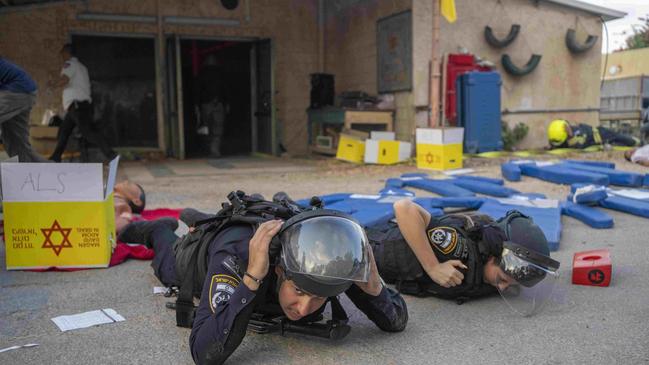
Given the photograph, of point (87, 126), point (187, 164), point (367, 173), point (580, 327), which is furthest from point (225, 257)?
point (187, 164)

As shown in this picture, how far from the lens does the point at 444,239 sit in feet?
8.69

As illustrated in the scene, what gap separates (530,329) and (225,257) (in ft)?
4.38

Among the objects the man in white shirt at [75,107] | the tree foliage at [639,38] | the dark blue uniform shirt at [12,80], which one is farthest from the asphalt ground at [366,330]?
the tree foliage at [639,38]

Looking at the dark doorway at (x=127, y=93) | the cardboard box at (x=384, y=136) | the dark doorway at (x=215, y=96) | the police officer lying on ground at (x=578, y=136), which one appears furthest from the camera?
the dark doorway at (x=215, y=96)

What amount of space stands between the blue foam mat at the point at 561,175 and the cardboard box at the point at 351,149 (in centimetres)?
286

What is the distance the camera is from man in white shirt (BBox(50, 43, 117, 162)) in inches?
333

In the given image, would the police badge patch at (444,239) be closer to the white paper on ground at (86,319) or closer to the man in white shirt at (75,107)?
the white paper on ground at (86,319)

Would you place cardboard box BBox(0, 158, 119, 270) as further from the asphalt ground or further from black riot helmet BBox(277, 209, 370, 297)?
black riot helmet BBox(277, 209, 370, 297)

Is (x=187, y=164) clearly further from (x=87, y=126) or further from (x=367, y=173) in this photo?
(x=367, y=173)

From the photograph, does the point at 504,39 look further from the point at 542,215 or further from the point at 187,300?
the point at 187,300

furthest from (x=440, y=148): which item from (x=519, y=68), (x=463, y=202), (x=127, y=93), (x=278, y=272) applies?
(x=127, y=93)

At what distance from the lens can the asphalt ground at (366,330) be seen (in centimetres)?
213

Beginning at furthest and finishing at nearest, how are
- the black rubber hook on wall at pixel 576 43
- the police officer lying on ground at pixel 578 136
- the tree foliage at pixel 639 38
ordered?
1. the tree foliage at pixel 639 38
2. the black rubber hook on wall at pixel 576 43
3. the police officer lying on ground at pixel 578 136

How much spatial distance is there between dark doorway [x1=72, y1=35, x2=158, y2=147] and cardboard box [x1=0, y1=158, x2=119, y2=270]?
26.9ft
